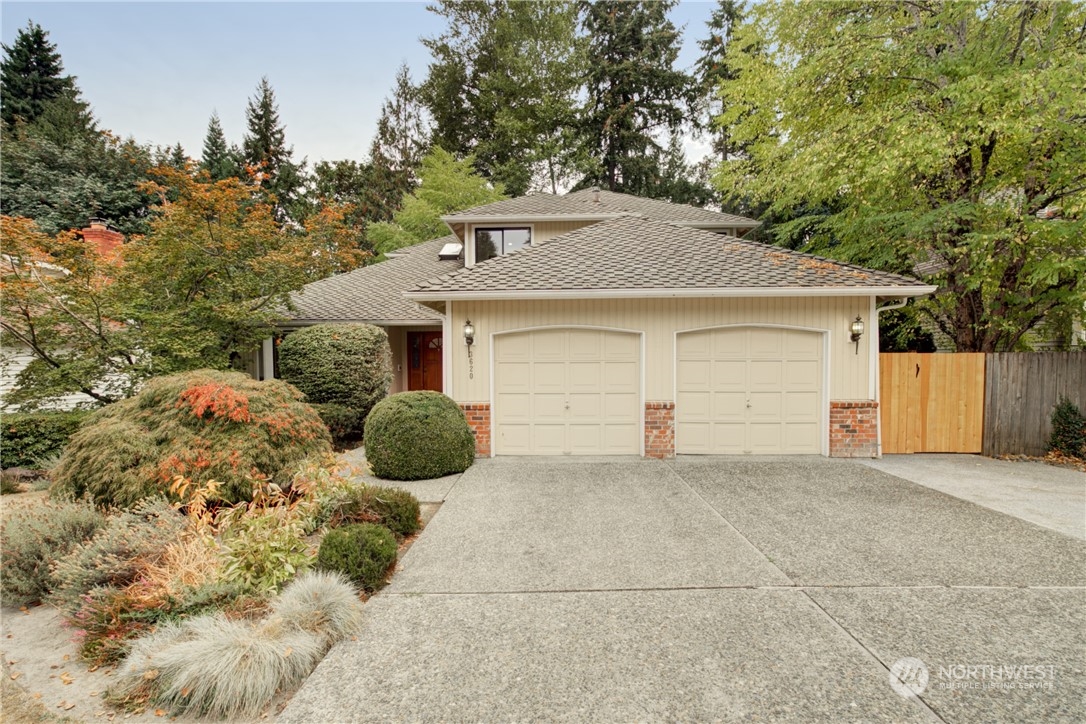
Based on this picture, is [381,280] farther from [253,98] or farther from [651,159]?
[253,98]

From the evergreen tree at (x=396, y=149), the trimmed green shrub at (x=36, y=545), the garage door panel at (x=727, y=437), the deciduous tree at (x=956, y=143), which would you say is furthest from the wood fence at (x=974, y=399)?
the evergreen tree at (x=396, y=149)

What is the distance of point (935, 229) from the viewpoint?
8.38 m

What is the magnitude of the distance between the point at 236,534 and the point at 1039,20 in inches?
557

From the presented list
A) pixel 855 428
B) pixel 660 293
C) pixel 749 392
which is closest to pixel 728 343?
pixel 749 392

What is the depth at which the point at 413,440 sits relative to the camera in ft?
22.6

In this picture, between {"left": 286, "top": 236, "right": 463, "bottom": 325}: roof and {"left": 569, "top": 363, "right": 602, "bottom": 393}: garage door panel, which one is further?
{"left": 286, "top": 236, "right": 463, "bottom": 325}: roof

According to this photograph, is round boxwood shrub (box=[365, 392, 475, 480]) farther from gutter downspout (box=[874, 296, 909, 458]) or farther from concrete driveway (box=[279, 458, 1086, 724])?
gutter downspout (box=[874, 296, 909, 458])

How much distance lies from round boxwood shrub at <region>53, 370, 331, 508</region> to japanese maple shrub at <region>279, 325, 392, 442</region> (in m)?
3.66

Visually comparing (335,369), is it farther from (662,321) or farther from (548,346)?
(662,321)

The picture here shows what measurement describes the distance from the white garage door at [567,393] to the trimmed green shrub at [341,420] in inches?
126

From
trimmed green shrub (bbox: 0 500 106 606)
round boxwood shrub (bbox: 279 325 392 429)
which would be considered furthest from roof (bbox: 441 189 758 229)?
trimmed green shrub (bbox: 0 500 106 606)

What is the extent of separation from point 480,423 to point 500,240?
6347 mm

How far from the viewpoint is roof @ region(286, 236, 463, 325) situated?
1198cm

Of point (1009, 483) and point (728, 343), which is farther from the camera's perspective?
point (728, 343)
